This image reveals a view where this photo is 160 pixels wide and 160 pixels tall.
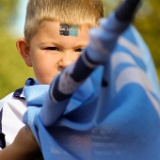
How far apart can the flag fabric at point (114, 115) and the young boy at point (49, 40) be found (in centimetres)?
44

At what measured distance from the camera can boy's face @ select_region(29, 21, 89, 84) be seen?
1697 mm

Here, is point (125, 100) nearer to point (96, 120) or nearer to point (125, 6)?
point (96, 120)

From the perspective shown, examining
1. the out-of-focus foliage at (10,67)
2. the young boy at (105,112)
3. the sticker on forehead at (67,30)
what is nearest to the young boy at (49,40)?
the sticker on forehead at (67,30)

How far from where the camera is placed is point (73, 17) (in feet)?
5.94

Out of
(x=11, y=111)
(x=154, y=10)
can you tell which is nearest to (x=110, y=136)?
(x=11, y=111)

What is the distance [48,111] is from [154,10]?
34.8ft

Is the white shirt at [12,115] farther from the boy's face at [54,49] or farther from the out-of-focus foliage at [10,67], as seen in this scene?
the out-of-focus foliage at [10,67]

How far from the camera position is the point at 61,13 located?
1807mm

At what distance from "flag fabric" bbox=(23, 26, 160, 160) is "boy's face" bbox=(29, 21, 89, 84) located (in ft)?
1.44

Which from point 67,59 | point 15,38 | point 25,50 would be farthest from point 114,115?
point 15,38

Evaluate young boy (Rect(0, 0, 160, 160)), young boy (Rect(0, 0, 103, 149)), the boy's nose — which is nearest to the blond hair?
young boy (Rect(0, 0, 103, 149))

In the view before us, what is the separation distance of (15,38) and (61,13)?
8275 millimetres

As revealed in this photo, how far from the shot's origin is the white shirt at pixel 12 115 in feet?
5.45

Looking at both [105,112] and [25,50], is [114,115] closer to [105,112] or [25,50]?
[105,112]
